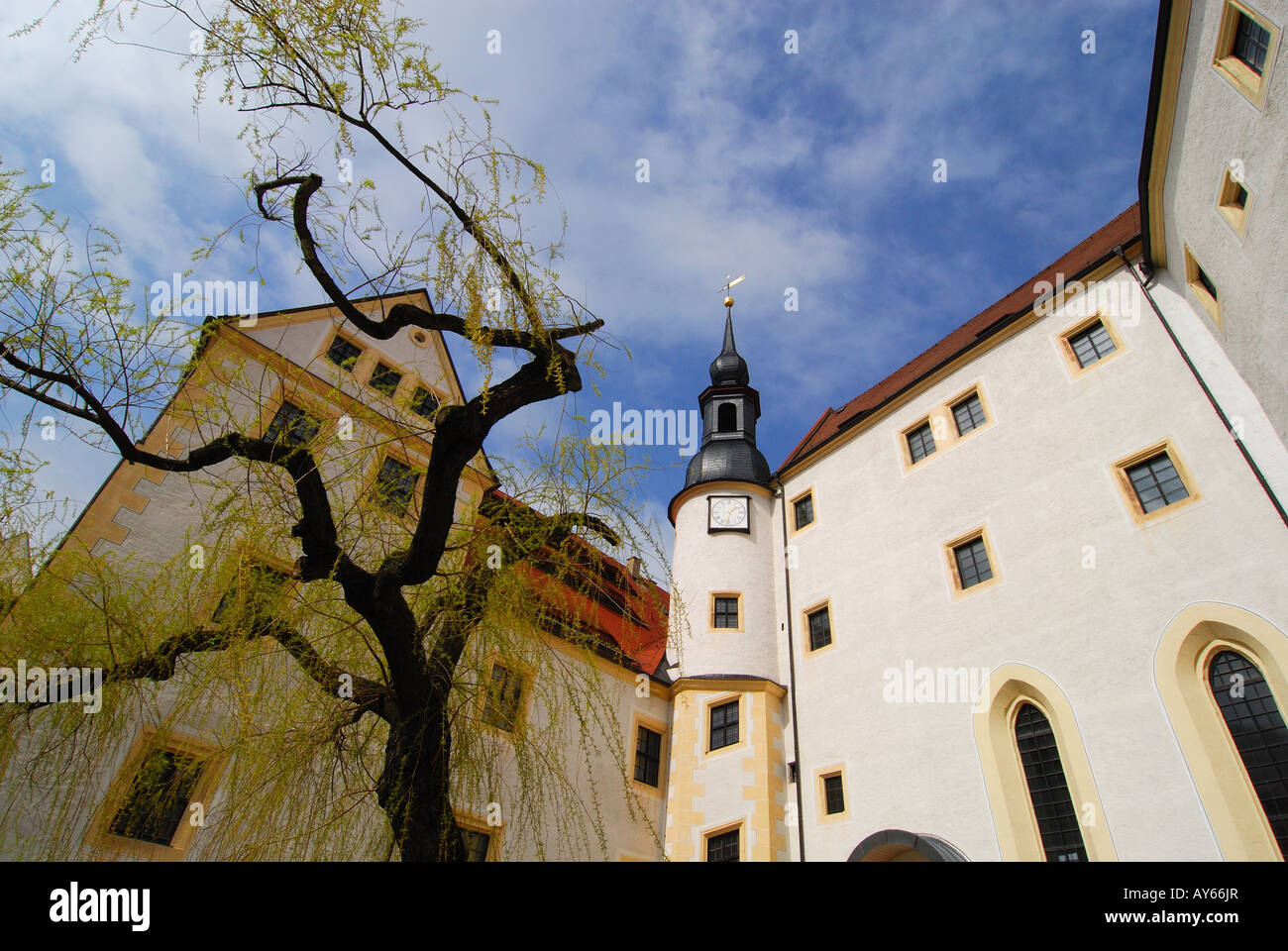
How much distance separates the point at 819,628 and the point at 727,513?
4585 millimetres

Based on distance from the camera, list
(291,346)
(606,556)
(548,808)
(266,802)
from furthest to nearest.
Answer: (291,346), (548,808), (606,556), (266,802)

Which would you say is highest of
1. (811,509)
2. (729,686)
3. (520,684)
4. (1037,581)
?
(811,509)

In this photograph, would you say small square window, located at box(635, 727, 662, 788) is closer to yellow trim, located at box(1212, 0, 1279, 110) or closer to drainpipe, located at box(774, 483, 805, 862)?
drainpipe, located at box(774, 483, 805, 862)

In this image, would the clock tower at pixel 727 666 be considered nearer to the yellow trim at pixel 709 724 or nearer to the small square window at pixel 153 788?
the yellow trim at pixel 709 724

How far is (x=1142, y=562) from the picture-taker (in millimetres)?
10922

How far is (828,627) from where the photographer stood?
1603 centimetres

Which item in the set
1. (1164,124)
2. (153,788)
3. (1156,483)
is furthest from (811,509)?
(153,788)

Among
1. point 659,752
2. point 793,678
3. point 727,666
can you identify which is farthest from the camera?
point 727,666

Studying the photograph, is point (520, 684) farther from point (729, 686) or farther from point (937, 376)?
point (937, 376)

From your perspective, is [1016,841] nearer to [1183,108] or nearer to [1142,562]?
[1142,562]

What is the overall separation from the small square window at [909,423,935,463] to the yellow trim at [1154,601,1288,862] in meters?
6.63

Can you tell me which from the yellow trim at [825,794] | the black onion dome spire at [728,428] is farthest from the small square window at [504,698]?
the black onion dome spire at [728,428]
